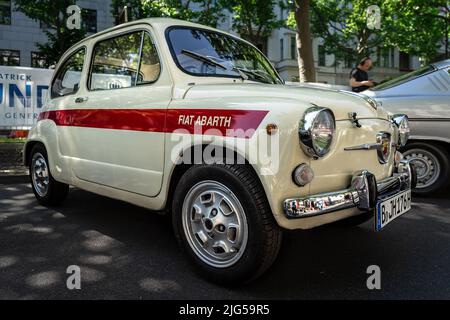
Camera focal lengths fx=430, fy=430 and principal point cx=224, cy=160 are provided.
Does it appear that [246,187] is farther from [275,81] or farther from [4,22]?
[4,22]

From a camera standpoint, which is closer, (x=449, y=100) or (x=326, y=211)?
(x=326, y=211)

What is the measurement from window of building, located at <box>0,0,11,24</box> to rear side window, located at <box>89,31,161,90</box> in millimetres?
27349

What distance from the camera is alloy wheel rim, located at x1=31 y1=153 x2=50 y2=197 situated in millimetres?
4883

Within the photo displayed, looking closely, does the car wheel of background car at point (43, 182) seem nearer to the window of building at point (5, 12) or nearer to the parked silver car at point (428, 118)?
the parked silver car at point (428, 118)

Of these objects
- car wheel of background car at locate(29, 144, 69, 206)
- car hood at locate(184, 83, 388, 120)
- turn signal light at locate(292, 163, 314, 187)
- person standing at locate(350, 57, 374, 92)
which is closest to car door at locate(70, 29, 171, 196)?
car hood at locate(184, 83, 388, 120)

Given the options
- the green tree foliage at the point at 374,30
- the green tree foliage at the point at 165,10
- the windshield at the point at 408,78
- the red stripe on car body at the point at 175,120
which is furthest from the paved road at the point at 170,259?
the green tree foliage at the point at 374,30

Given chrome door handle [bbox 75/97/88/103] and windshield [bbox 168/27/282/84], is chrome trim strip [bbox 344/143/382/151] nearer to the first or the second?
windshield [bbox 168/27/282/84]

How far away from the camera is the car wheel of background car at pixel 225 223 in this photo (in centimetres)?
255

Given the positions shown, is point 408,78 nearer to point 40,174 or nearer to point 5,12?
point 40,174

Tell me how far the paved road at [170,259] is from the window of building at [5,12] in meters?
26.9

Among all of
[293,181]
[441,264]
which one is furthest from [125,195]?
[441,264]
